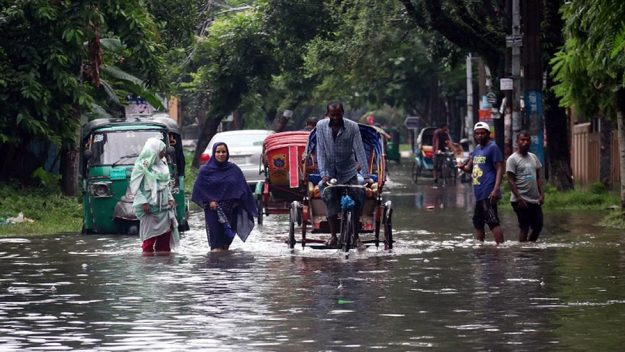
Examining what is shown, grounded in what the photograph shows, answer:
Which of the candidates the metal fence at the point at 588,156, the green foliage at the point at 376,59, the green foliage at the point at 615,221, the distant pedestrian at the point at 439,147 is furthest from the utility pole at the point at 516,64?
the distant pedestrian at the point at 439,147

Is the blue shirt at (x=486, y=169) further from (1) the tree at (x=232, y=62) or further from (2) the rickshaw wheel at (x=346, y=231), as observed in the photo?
(1) the tree at (x=232, y=62)

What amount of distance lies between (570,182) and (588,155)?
9850 mm

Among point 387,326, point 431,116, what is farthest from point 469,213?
point 431,116

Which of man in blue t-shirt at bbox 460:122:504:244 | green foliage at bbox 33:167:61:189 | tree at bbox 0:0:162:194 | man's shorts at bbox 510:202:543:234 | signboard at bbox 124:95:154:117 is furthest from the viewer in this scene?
signboard at bbox 124:95:154:117

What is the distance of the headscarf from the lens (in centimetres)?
1964

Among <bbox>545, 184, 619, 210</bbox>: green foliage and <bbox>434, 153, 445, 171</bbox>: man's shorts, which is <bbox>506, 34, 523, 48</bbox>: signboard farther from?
<bbox>434, 153, 445, 171</bbox>: man's shorts

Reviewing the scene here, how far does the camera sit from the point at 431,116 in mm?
82750

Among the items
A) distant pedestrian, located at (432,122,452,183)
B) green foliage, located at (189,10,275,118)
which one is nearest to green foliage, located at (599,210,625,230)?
distant pedestrian, located at (432,122,452,183)

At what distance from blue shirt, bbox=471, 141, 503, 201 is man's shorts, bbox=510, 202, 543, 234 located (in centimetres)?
54

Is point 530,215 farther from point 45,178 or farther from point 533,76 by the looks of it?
point 45,178

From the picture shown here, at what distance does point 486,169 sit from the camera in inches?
784

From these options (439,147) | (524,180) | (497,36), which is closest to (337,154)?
(524,180)

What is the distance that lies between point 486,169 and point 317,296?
6.57m

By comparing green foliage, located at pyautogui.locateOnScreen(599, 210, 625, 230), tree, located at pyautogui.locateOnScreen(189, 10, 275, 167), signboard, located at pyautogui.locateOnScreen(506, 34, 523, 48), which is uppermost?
tree, located at pyautogui.locateOnScreen(189, 10, 275, 167)
